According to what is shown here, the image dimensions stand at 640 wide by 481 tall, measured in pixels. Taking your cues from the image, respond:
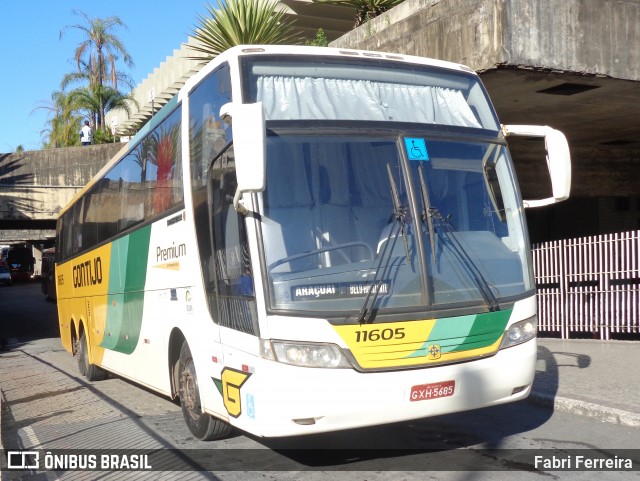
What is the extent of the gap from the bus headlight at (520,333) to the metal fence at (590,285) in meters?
7.34

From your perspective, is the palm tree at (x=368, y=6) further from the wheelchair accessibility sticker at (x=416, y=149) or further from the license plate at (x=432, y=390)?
the license plate at (x=432, y=390)

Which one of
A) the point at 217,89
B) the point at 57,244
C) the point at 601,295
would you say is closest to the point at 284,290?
the point at 217,89

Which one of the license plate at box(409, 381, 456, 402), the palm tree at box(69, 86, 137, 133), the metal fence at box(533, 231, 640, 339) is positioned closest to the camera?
the license plate at box(409, 381, 456, 402)

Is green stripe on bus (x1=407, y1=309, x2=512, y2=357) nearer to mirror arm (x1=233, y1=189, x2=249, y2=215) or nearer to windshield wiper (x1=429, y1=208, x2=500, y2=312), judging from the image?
windshield wiper (x1=429, y1=208, x2=500, y2=312)

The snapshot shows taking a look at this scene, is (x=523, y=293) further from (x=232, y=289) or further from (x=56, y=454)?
(x=56, y=454)

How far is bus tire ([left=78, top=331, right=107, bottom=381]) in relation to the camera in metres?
13.2

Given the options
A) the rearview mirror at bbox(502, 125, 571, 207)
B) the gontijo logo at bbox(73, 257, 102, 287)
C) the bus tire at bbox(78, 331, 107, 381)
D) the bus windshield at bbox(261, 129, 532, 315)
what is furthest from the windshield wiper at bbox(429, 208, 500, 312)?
the bus tire at bbox(78, 331, 107, 381)

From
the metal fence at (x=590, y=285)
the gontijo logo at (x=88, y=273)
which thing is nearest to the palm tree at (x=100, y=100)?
the gontijo logo at (x=88, y=273)

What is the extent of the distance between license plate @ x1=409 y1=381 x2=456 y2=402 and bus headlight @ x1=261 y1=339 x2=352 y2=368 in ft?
1.85

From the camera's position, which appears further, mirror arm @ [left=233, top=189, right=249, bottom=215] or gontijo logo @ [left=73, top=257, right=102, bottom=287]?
gontijo logo @ [left=73, top=257, right=102, bottom=287]

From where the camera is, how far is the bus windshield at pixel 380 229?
19.6 feet

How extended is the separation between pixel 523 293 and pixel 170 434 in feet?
12.4

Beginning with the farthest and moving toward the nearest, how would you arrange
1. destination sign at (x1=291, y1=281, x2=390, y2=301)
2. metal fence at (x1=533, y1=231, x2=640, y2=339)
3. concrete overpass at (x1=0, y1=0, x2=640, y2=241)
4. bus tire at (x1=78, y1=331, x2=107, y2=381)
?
metal fence at (x1=533, y1=231, x2=640, y2=339)
bus tire at (x1=78, y1=331, x2=107, y2=381)
concrete overpass at (x1=0, y1=0, x2=640, y2=241)
destination sign at (x1=291, y1=281, x2=390, y2=301)

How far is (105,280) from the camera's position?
11742mm
